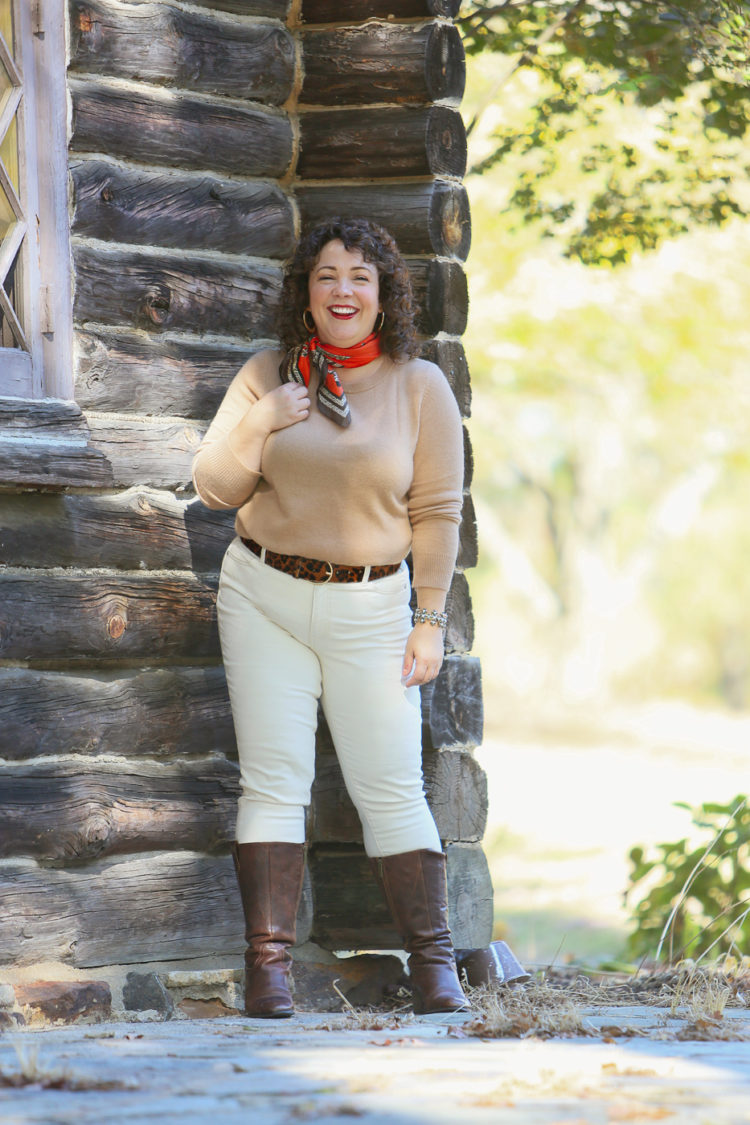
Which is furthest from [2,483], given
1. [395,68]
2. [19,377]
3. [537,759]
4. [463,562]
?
[537,759]

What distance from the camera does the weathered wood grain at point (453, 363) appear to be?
3922 mm

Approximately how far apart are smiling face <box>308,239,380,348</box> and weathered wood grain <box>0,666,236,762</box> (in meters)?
1.08

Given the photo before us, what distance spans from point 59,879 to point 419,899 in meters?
0.95

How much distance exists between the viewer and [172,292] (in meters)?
3.75

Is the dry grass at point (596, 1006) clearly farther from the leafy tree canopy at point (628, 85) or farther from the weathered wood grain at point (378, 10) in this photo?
the leafy tree canopy at point (628, 85)

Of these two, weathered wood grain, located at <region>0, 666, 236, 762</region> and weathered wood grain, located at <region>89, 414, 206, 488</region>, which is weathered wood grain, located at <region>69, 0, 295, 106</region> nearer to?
weathered wood grain, located at <region>89, 414, 206, 488</region>

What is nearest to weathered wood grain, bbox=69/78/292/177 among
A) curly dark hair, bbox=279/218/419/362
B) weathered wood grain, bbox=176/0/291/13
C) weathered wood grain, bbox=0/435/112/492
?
weathered wood grain, bbox=176/0/291/13

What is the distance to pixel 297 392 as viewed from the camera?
→ 325cm

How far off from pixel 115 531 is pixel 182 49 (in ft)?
4.61

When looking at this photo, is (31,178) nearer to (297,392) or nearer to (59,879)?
(297,392)

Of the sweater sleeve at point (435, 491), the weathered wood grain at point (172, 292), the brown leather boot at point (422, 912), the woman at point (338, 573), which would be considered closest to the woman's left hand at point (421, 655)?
the woman at point (338, 573)

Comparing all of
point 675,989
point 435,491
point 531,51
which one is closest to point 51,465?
point 435,491

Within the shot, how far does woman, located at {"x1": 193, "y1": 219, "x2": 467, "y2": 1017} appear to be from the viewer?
324cm

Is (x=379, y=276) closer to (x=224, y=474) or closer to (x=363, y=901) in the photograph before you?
(x=224, y=474)
